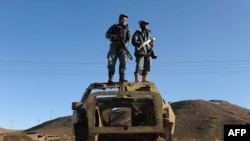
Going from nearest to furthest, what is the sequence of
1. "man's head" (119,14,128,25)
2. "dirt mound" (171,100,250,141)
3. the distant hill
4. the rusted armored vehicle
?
the rusted armored vehicle < "man's head" (119,14,128,25) < the distant hill < "dirt mound" (171,100,250,141)

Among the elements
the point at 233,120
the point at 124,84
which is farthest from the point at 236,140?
the point at 233,120

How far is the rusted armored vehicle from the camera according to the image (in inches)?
354

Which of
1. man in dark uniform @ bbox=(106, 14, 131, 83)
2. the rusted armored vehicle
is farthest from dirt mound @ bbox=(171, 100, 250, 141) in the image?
the rusted armored vehicle

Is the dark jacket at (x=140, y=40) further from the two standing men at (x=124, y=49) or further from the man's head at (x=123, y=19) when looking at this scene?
the man's head at (x=123, y=19)

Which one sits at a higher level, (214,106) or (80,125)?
(80,125)

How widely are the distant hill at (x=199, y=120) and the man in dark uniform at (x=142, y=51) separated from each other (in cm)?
3005

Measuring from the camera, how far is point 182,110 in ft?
178

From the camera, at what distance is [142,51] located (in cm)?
1162

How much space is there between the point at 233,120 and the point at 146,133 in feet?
139

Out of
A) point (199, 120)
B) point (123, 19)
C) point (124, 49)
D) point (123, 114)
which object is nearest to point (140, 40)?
point (124, 49)

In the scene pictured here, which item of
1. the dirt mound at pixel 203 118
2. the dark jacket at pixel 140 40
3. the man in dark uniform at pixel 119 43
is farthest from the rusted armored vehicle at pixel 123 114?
the dirt mound at pixel 203 118

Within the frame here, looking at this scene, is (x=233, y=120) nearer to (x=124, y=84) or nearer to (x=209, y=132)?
(x=209, y=132)

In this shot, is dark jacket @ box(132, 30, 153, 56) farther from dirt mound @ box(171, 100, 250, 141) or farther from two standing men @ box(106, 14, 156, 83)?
dirt mound @ box(171, 100, 250, 141)

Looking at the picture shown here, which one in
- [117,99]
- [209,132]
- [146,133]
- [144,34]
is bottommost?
[209,132]
